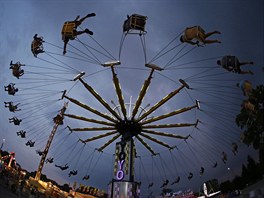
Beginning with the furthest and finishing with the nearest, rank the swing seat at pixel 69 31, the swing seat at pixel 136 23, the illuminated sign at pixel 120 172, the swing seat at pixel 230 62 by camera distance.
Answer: the illuminated sign at pixel 120 172 < the swing seat at pixel 136 23 < the swing seat at pixel 69 31 < the swing seat at pixel 230 62

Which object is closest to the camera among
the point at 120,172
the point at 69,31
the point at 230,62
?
the point at 230,62

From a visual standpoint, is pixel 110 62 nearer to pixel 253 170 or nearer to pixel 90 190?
pixel 253 170

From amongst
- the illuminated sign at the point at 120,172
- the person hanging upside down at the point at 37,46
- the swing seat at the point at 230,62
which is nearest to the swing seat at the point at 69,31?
the person hanging upside down at the point at 37,46

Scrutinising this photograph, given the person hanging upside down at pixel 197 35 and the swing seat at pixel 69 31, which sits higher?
the swing seat at pixel 69 31

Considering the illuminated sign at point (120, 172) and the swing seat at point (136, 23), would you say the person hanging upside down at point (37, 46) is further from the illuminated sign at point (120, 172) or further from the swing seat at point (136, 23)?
the illuminated sign at point (120, 172)

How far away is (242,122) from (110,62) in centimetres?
2056

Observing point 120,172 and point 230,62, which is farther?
point 120,172

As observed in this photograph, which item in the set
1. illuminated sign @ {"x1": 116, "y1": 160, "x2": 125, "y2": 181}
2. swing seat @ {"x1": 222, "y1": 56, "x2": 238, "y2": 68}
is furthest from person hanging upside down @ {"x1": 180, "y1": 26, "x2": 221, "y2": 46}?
illuminated sign @ {"x1": 116, "y1": 160, "x2": 125, "y2": 181}

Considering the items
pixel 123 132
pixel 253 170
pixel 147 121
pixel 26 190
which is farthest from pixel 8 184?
pixel 253 170

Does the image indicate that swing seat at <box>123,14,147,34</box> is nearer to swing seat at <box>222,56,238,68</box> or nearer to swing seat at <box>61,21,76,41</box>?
swing seat at <box>61,21,76,41</box>

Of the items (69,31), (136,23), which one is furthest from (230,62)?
(69,31)

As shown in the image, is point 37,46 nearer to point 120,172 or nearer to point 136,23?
point 136,23

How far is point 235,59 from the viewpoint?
17.1 meters

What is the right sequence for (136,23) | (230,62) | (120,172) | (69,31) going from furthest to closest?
(120,172) → (136,23) → (69,31) → (230,62)
